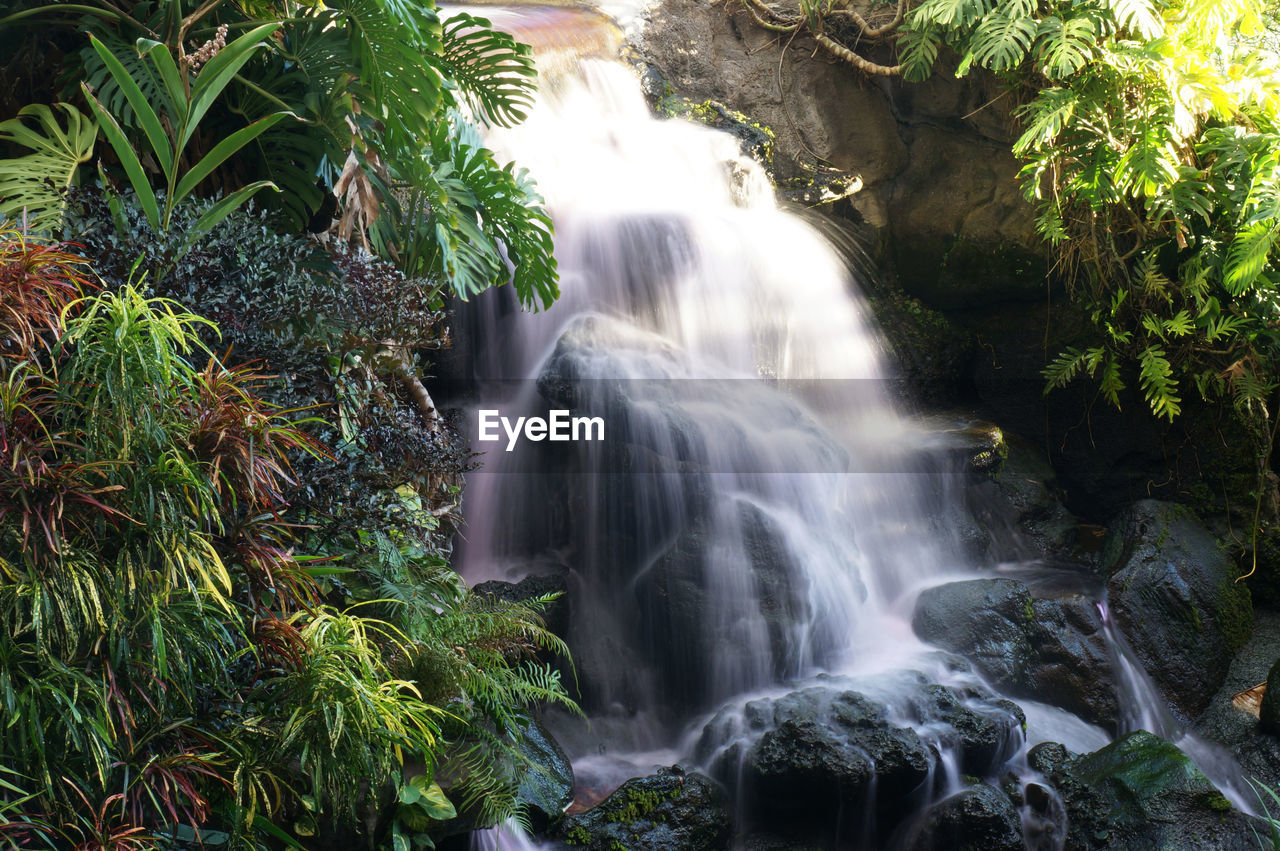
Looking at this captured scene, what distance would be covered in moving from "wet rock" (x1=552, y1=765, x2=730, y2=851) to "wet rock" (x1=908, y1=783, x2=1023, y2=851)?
2.70 ft

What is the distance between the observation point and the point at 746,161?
7.05m

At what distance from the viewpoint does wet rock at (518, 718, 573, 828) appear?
330 centimetres

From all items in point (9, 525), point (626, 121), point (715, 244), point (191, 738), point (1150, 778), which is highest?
point (626, 121)

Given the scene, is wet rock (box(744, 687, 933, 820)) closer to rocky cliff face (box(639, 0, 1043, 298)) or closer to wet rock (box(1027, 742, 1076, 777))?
wet rock (box(1027, 742, 1076, 777))

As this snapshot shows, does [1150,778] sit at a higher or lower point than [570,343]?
lower

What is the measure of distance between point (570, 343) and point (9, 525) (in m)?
3.41

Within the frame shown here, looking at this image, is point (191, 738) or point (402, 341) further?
point (402, 341)

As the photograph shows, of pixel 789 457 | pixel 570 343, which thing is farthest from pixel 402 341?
pixel 789 457

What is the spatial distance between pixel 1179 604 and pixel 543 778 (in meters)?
3.63

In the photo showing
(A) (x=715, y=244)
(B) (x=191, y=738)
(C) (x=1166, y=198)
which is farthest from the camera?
(A) (x=715, y=244)

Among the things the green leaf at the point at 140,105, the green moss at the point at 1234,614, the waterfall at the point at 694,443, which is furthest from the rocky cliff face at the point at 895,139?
the green leaf at the point at 140,105

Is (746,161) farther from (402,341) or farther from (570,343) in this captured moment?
Result: (402,341)

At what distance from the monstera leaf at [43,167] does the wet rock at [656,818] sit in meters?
2.69

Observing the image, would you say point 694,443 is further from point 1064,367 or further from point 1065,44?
point 1065,44
